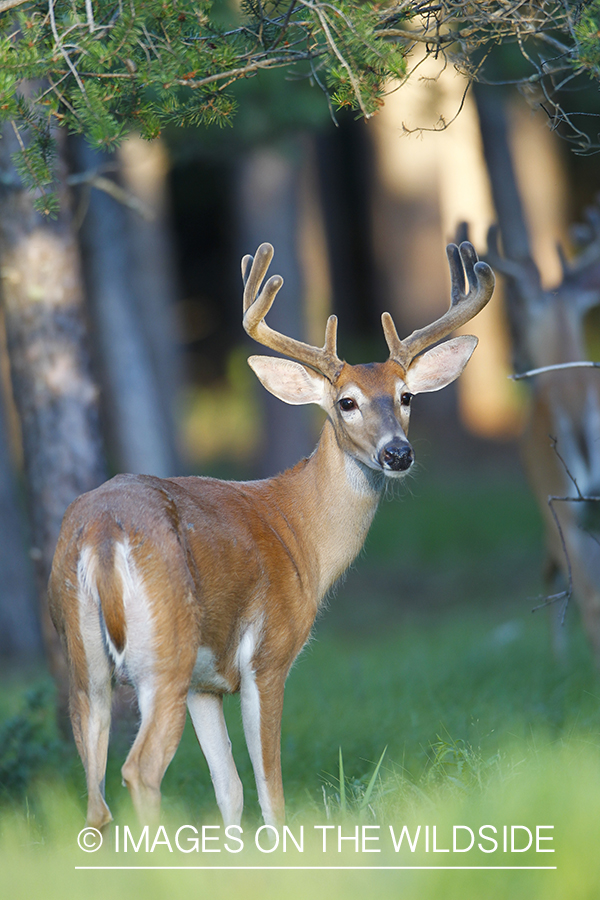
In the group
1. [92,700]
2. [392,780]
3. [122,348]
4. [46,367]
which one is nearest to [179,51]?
[92,700]

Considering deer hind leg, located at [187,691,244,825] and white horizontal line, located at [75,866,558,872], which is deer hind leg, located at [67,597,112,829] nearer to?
white horizontal line, located at [75,866,558,872]

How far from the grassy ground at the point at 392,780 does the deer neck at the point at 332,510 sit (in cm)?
86

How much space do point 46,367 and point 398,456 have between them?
2.16 metres

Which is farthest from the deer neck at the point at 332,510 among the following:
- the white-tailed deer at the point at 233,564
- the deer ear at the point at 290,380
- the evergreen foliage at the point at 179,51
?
the evergreen foliage at the point at 179,51

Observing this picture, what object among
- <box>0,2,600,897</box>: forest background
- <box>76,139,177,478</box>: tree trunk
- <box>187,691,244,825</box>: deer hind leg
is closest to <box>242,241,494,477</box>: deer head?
<box>0,2,600,897</box>: forest background

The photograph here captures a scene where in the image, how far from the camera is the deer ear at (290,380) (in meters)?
4.69

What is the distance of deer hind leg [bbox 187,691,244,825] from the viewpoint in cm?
425

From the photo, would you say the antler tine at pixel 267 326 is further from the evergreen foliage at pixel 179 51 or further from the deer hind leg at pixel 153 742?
the deer hind leg at pixel 153 742

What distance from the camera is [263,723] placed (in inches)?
162

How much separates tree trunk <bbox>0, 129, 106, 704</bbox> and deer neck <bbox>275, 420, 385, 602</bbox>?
136cm

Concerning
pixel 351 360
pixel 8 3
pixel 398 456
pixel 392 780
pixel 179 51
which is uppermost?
pixel 8 3

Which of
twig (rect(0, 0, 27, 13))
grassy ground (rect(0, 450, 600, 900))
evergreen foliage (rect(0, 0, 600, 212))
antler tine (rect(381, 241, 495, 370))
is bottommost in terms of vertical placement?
grassy ground (rect(0, 450, 600, 900))

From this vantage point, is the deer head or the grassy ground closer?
the grassy ground

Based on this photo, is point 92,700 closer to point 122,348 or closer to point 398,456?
point 398,456
